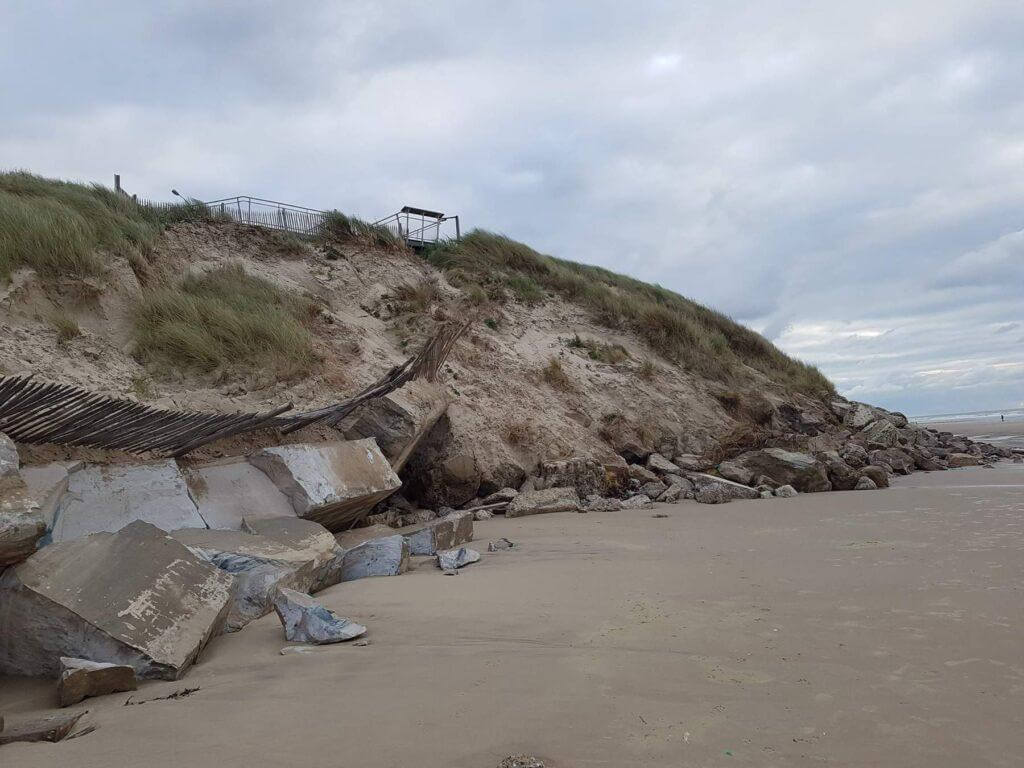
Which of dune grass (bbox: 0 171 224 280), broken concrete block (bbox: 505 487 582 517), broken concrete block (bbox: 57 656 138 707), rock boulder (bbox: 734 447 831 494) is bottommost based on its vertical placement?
broken concrete block (bbox: 57 656 138 707)

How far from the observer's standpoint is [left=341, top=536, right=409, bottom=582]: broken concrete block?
4812 mm

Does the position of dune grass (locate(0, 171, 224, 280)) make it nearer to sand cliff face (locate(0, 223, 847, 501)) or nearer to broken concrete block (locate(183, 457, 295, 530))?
sand cliff face (locate(0, 223, 847, 501))

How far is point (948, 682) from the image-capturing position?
8.18 ft

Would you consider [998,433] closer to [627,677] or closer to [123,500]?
[627,677]

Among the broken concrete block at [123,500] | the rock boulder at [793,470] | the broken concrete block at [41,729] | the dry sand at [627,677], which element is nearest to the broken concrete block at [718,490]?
the rock boulder at [793,470]

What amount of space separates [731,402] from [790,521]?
759cm

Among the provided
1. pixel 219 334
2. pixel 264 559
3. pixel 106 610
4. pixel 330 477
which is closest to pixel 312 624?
pixel 106 610

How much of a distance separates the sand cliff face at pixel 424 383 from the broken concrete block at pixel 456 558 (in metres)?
2.43

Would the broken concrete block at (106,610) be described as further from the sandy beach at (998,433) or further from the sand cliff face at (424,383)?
the sandy beach at (998,433)

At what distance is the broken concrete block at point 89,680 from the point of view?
264 cm

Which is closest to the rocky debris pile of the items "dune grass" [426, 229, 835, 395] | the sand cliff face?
the sand cliff face

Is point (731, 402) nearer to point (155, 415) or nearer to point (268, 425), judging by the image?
point (268, 425)

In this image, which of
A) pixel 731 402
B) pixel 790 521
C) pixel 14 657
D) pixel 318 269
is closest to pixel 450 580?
pixel 14 657

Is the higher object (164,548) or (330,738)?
(164,548)
